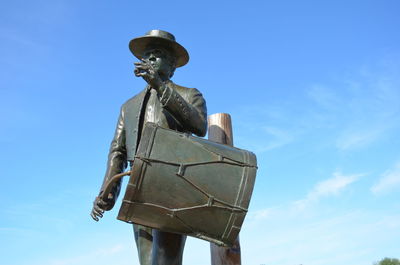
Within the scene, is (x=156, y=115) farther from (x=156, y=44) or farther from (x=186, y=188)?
(x=186, y=188)

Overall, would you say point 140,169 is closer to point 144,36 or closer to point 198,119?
point 198,119

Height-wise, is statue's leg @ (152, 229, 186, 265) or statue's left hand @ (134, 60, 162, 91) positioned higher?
statue's left hand @ (134, 60, 162, 91)

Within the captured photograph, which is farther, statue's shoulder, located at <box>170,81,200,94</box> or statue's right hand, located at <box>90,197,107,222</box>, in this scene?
statue's shoulder, located at <box>170,81,200,94</box>

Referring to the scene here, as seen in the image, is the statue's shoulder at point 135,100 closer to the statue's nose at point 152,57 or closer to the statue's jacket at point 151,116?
the statue's jacket at point 151,116

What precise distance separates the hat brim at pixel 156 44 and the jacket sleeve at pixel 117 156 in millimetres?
631

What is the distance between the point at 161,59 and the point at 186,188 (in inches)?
57.5

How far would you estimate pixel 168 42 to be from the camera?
4062 millimetres

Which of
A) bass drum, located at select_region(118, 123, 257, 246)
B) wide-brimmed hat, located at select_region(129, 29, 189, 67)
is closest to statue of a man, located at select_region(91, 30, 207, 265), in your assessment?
wide-brimmed hat, located at select_region(129, 29, 189, 67)

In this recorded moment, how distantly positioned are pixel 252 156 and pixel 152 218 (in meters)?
0.93

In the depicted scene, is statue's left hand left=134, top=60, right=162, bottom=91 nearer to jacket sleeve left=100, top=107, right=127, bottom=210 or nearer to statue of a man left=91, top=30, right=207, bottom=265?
statue of a man left=91, top=30, right=207, bottom=265

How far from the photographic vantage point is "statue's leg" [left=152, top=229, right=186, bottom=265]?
11.6ft

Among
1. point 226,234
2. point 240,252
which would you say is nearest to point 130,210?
point 226,234

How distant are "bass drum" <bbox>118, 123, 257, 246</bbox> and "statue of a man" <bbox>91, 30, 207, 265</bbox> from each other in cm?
41

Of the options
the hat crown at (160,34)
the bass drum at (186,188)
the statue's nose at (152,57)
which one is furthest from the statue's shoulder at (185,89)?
the bass drum at (186,188)
